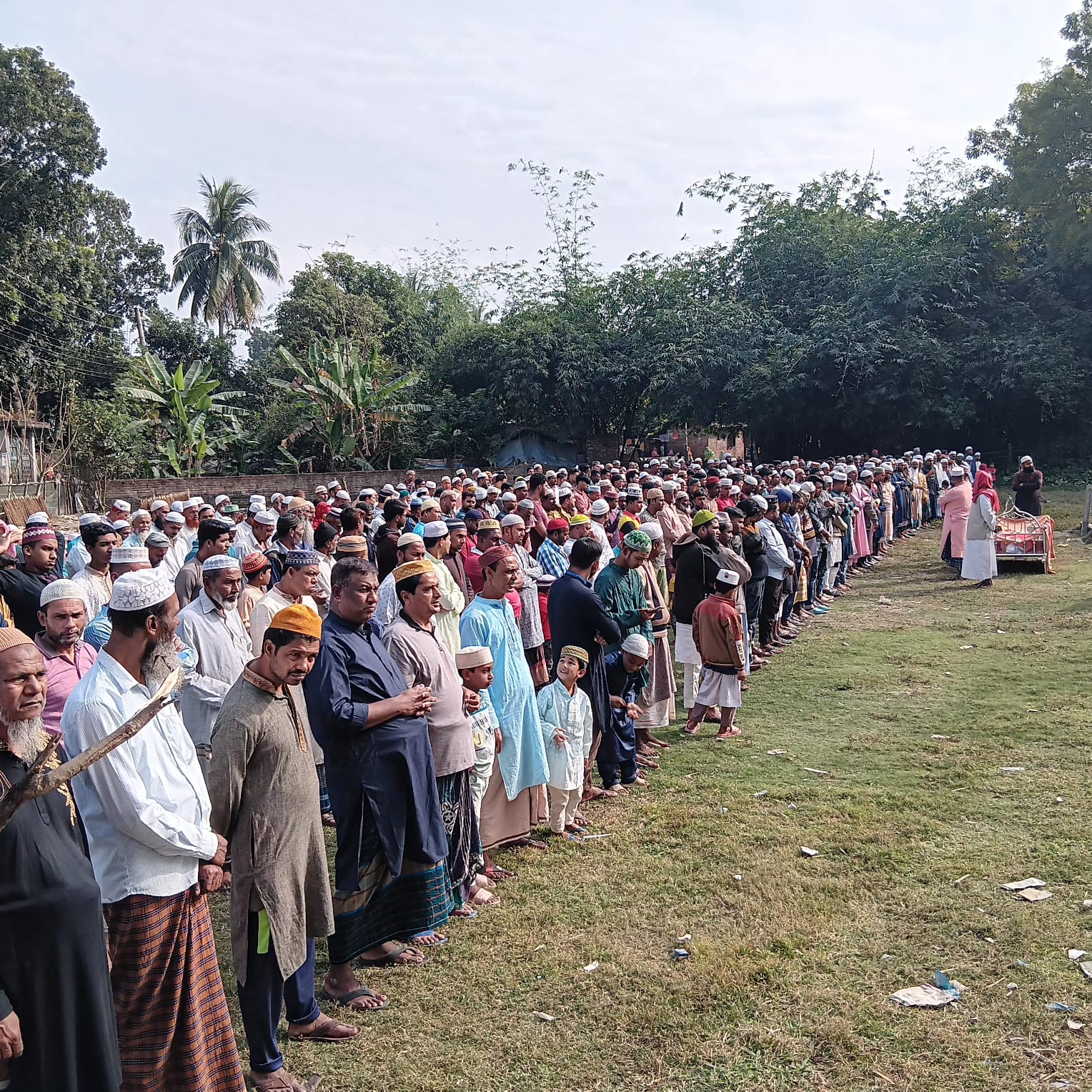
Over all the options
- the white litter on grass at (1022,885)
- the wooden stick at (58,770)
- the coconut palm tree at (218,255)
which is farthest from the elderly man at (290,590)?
the coconut palm tree at (218,255)

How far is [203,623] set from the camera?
496 centimetres

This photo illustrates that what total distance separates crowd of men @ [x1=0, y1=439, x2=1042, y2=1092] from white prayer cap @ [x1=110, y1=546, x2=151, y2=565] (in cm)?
3

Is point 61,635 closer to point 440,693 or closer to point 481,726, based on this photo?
point 440,693

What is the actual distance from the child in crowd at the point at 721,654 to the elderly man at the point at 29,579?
14.7ft

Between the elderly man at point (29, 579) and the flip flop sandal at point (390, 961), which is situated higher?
the elderly man at point (29, 579)

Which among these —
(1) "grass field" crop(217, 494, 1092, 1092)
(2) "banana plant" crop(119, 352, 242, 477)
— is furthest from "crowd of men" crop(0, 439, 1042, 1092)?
(2) "banana plant" crop(119, 352, 242, 477)

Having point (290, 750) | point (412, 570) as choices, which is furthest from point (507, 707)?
point (290, 750)

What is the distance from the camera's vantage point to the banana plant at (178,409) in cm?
2358

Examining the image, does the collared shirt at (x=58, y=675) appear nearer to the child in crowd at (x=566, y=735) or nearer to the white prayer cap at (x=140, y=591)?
the white prayer cap at (x=140, y=591)

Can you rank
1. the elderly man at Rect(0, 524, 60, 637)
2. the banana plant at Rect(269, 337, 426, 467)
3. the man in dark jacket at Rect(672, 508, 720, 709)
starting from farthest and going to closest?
1. the banana plant at Rect(269, 337, 426, 467)
2. the man in dark jacket at Rect(672, 508, 720, 709)
3. the elderly man at Rect(0, 524, 60, 637)

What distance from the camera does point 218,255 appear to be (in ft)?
129

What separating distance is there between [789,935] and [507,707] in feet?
5.81

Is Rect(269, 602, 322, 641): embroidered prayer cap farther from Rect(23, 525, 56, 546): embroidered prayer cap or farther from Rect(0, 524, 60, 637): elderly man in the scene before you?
Rect(23, 525, 56, 546): embroidered prayer cap

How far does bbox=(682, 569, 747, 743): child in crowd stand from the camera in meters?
7.24
